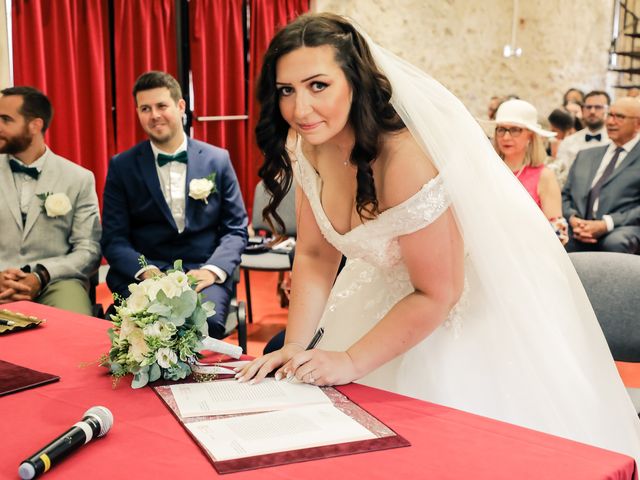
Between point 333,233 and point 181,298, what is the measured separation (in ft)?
2.06

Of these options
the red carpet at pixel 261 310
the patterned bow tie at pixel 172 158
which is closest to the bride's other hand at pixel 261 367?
the patterned bow tie at pixel 172 158

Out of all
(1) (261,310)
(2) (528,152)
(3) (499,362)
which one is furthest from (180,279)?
(1) (261,310)

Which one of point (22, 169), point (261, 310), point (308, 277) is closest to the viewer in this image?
point (308, 277)

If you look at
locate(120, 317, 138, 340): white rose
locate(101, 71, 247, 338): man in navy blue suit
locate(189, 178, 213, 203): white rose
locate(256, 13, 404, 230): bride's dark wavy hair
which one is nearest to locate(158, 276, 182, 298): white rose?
locate(120, 317, 138, 340): white rose

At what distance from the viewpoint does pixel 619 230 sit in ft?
16.9

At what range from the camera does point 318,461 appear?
128 centimetres

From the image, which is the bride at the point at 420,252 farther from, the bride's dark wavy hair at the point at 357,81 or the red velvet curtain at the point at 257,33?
the red velvet curtain at the point at 257,33

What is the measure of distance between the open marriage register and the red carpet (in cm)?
291

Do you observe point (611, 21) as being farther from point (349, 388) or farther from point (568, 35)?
point (349, 388)

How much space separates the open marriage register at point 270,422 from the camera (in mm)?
1300

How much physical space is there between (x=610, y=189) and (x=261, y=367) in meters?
4.44

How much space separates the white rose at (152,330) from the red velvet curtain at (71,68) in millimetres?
4797

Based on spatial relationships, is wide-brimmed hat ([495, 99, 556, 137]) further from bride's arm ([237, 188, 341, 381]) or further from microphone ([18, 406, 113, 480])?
microphone ([18, 406, 113, 480])

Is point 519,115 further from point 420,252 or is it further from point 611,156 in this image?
point 420,252
